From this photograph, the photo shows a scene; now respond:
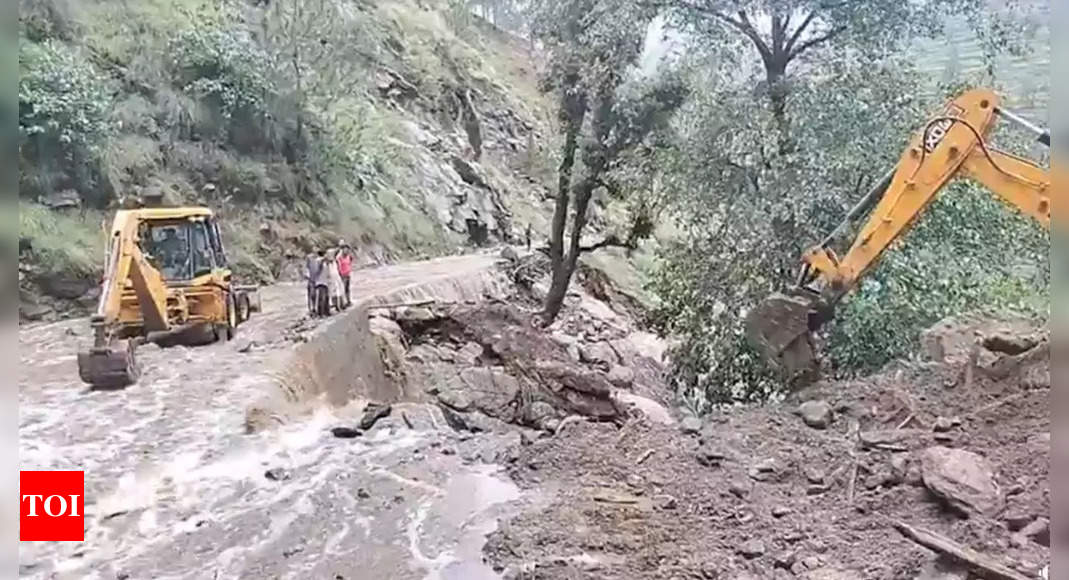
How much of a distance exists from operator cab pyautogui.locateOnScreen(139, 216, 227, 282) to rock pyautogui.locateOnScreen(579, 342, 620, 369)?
381cm

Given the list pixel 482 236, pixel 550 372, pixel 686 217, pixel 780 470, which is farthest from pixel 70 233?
pixel 482 236

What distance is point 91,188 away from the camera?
9289mm

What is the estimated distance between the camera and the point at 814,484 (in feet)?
12.8

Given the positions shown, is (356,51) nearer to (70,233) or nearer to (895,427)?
(70,233)

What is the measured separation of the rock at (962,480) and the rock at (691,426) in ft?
4.27

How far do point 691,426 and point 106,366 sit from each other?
12.1ft

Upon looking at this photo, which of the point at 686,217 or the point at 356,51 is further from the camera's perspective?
the point at 356,51

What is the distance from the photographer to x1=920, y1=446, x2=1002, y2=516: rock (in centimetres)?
328

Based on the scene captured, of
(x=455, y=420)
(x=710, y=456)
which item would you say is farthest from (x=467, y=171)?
(x=710, y=456)

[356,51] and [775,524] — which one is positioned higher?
[356,51]

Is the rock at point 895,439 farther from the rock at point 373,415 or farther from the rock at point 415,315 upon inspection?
the rock at point 415,315

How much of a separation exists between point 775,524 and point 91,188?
821 cm

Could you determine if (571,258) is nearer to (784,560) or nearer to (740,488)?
(740,488)

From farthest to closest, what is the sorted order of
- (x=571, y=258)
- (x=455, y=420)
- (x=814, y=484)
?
(x=571, y=258) → (x=455, y=420) → (x=814, y=484)
